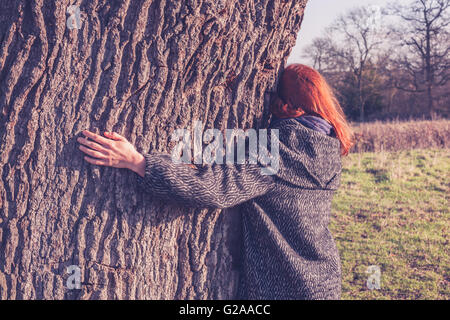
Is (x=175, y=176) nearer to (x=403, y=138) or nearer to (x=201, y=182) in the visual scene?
(x=201, y=182)

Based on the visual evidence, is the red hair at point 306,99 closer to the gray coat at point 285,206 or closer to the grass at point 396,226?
the gray coat at point 285,206

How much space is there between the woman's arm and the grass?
2760mm

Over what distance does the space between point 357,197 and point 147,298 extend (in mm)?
5668

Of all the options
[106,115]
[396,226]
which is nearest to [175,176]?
[106,115]

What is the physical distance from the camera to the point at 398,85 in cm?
2878

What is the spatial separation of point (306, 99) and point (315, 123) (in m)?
0.15

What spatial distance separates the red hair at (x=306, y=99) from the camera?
227 cm

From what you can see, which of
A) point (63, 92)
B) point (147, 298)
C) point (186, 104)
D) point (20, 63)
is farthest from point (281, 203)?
point (20, 63)

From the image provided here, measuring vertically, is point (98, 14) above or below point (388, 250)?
above

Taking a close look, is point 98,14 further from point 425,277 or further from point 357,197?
point 357,197

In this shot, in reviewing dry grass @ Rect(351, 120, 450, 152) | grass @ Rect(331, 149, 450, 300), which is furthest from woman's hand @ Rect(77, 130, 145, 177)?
dry grass @ Rect(351, 120, 450, 152)

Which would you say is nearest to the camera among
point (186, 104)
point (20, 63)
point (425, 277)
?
point (20, 63)

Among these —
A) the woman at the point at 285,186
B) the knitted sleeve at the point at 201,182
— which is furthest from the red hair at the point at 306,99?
the knitted sleeve at the point at 201,182

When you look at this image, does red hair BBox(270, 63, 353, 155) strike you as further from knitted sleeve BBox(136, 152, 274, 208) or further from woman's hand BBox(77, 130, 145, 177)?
woman's hand BBox(77, 130, 145, 177)
